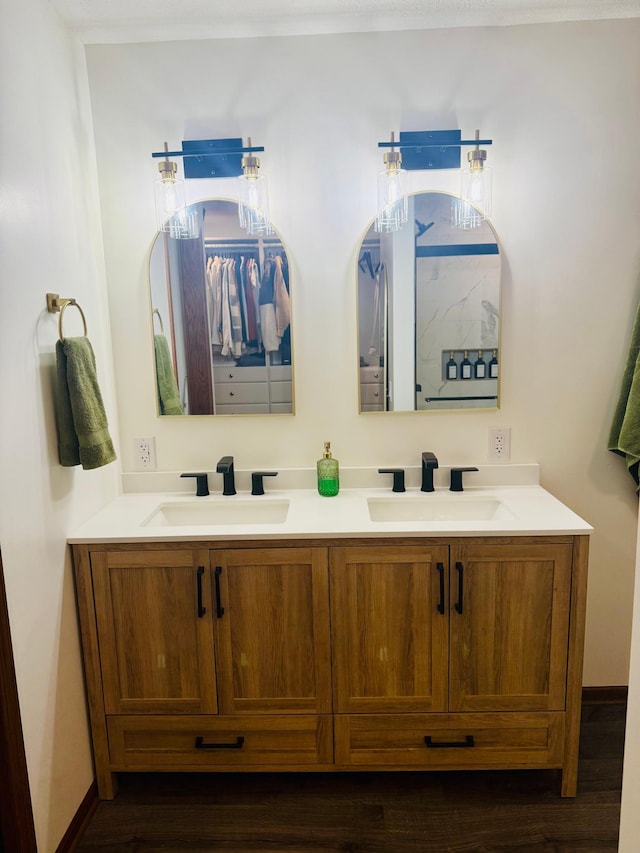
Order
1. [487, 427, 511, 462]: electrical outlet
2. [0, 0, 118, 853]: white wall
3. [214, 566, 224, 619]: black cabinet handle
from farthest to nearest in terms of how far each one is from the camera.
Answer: [487, 427, 511, 462]: electrical outlet
[214, 566, 224, 619]: black cabinet handle
[0, 0, 118, 853]: white wall

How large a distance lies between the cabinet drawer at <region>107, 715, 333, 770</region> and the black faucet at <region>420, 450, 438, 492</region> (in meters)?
0.88

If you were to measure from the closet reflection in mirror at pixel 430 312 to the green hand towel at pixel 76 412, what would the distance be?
3.25 ft

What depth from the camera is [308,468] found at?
2213mm

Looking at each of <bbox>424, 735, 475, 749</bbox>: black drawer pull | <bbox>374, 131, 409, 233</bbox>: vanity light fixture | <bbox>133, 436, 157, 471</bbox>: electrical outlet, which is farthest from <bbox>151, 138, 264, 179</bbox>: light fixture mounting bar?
<bbox>424, 735, 475, 749</bbox>: black drawer pull

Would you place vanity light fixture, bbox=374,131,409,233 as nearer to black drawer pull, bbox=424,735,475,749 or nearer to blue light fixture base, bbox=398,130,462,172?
blue light fixture base, bbox=398,130,462,172

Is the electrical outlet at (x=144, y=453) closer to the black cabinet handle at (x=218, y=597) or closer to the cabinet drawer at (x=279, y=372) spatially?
the cabinet drawer at (x=279, y=372)

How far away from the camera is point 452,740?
6.02ft

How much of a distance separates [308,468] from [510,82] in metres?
1.61

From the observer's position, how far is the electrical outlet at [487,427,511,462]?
219cm

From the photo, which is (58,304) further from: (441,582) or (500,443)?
(500,443)

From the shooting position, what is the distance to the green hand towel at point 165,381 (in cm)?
216

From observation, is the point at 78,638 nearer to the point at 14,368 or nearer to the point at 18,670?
the point at 18,670

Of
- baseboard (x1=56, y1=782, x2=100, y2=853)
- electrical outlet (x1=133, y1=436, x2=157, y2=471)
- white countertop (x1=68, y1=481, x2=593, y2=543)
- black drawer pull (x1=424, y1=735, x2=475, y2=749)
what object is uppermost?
electrical outlet (x1=133, y1=436, x2=157, y2=471)

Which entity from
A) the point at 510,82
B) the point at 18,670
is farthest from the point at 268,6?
the point at 18,670
